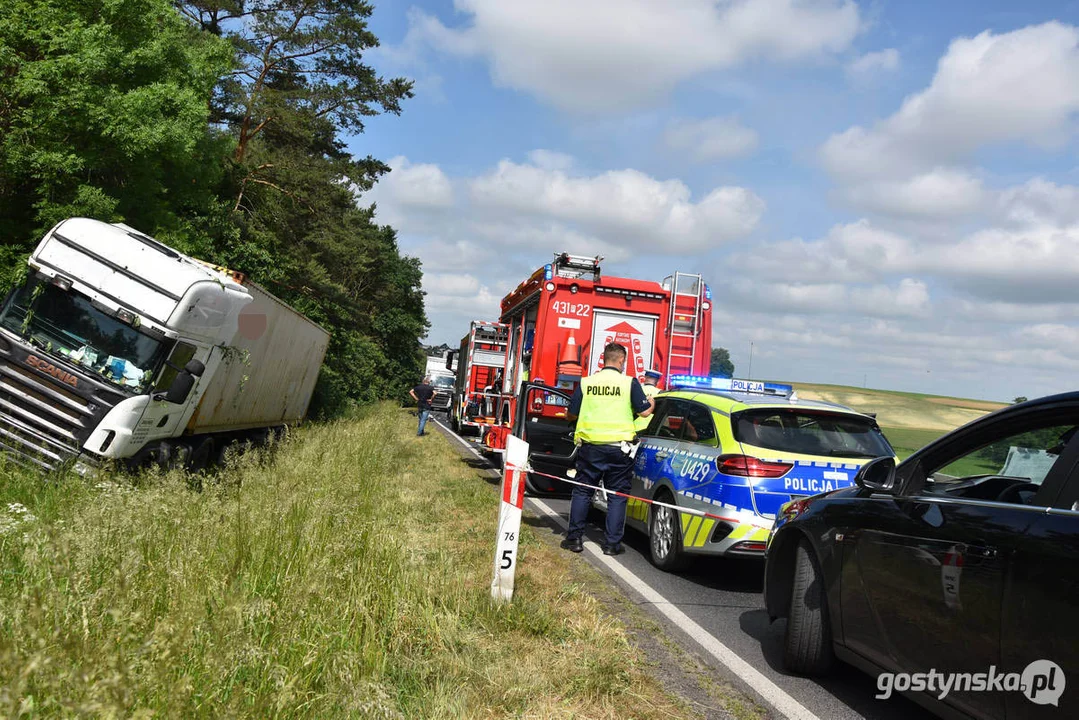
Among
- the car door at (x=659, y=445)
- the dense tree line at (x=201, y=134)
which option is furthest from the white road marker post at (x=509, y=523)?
the dense tree line at (x=201, y=134)

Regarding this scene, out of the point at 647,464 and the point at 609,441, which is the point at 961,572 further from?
the point at 647,464

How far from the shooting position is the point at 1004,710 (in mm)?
2939

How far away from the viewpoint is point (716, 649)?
5.05m

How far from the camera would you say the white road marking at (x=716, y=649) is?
413 cm

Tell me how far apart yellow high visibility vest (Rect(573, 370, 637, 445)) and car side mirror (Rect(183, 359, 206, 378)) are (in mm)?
4839

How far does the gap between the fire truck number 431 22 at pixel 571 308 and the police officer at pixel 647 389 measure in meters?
1.34

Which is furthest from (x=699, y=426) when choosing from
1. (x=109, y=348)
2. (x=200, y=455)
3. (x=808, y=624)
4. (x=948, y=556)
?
(x=200, y=455)

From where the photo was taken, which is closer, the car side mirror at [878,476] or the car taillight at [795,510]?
the car side mirror at [878,476]

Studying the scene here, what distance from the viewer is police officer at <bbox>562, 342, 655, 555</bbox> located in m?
7.89

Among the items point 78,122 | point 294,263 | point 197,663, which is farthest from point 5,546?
point 294,263

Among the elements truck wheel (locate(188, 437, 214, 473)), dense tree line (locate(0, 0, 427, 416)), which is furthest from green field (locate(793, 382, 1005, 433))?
truck wheel (locate(188, 437, 214, 473))

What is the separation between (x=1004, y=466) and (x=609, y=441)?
450cm

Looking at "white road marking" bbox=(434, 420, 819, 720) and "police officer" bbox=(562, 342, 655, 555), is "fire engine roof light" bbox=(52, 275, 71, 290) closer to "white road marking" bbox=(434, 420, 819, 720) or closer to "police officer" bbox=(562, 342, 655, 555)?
"police officer" bbox=(562, 342, 655, 555)

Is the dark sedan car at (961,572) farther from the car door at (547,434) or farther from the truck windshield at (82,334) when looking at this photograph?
the truck windshield at (82,334)
